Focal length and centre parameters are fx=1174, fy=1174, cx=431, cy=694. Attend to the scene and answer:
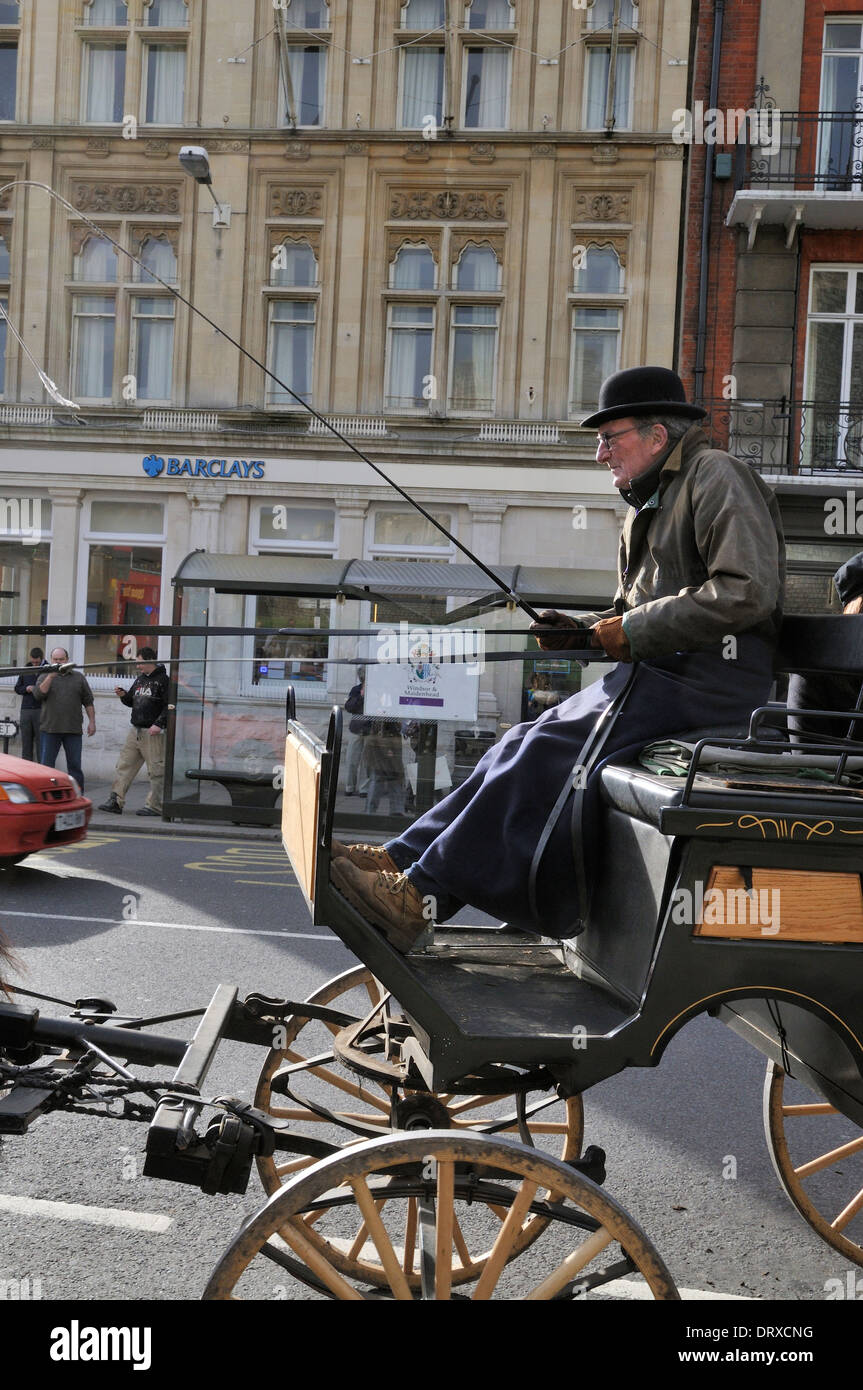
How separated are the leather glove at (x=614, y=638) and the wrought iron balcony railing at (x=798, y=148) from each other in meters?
15.2

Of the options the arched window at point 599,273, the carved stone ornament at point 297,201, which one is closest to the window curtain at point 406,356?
the carved stone ornament at point 297,201

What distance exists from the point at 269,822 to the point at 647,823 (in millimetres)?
11029

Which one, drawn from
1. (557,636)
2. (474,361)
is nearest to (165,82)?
(474,361)

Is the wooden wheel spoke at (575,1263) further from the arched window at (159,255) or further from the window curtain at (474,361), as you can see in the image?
the arched window at (159,255)

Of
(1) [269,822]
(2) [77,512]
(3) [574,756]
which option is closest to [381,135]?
(2) [77,512]

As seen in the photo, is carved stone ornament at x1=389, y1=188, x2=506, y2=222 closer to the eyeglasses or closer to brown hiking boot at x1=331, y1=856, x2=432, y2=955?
the eyeglasses

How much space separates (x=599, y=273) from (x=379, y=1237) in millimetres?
16943

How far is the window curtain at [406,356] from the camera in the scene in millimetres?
17750

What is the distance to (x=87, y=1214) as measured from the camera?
3.46 metres

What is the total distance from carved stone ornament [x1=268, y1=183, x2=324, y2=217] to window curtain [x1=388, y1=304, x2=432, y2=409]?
192cm

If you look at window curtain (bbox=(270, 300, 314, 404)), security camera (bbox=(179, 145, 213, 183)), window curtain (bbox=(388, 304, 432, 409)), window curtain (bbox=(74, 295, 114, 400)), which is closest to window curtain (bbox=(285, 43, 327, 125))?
window curtain (bbox=(270, 300, 314, 404))

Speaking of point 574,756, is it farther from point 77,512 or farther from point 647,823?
point 77,512

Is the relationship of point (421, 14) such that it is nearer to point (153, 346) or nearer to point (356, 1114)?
point (153, 346)

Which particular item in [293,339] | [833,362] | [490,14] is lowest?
[833,362]
